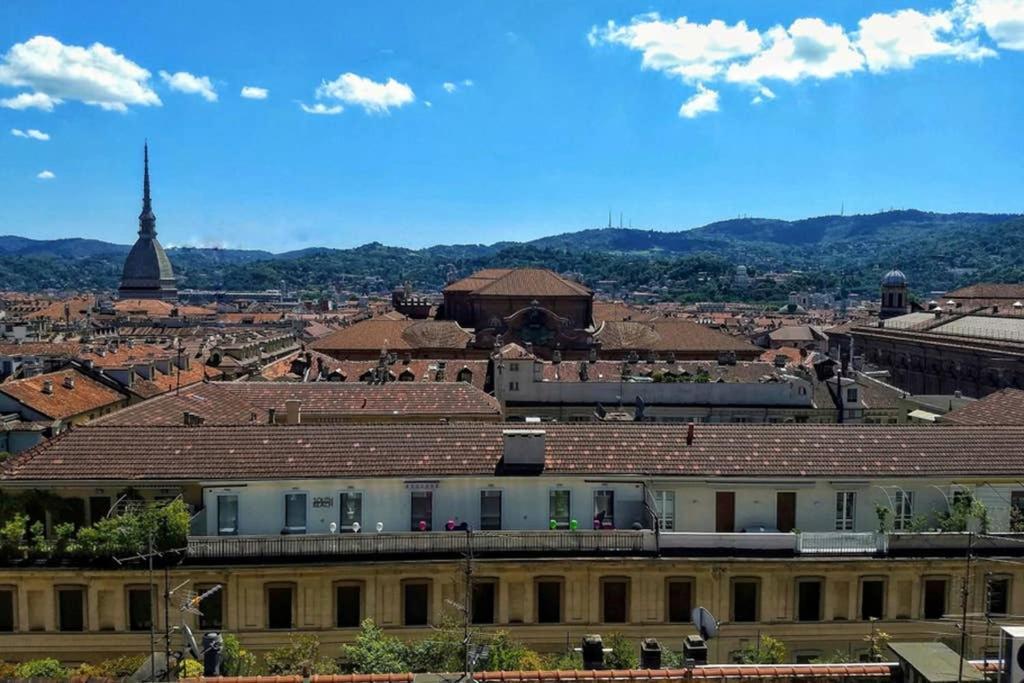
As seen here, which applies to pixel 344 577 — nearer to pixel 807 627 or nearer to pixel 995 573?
pixel 807 627

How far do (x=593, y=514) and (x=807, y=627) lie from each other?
6.32 meters

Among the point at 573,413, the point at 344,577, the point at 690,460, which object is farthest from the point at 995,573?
the point at 573,413

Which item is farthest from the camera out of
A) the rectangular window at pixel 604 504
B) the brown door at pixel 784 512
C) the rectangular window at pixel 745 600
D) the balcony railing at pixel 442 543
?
the brown door at pixel 784 512

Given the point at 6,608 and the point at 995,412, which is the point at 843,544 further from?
the point at 6,608

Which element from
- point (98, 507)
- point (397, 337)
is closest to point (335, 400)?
point (98, 507)

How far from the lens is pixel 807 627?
2606 cm

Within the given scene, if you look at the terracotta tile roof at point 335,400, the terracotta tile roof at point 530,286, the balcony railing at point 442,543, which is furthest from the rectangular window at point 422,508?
the terracotta tile roof at point 530,286

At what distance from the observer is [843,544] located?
2639cm

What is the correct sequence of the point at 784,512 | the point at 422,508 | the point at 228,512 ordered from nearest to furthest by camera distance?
the point at 228,512 → the point at 422,508 → the point at 784,512

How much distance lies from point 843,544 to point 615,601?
6.25 meters

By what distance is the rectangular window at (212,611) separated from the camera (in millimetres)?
25125

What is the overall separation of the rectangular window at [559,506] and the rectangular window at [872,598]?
803 centimetres

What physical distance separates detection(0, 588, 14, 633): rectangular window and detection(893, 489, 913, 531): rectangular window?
23553mm

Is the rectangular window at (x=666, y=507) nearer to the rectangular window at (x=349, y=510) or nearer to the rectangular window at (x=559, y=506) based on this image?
the rectangular window at (x=559, y=506)
